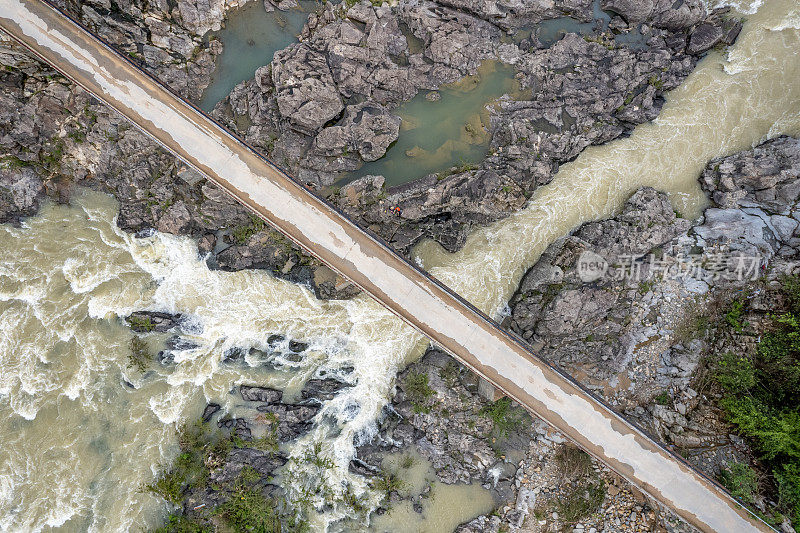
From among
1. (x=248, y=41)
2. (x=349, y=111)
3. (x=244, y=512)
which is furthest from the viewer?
(x=248, y=41)

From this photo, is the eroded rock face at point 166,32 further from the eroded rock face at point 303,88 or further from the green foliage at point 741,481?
the green foliage at point 741,481

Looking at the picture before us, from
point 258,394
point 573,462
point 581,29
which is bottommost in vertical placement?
point 258,394

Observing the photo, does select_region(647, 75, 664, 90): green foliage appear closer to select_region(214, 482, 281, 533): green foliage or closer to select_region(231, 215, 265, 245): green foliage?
select_region(231, 215, 265, 245): green foliage

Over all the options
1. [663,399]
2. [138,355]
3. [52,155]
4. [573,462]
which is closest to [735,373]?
[663,399]

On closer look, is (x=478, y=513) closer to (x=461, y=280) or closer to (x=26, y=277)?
(x=461, y=280)

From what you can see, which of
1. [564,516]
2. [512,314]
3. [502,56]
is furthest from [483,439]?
[502,56]

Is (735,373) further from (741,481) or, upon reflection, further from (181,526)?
(181,526)
